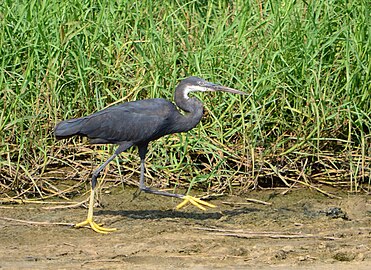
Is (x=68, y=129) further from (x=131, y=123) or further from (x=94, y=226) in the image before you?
(x=94, y=226)

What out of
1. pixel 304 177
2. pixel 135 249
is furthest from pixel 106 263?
pixel 304 177

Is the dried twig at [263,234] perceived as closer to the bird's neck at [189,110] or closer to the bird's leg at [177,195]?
the bird's leg at [177,195]

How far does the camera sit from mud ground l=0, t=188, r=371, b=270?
5.77 meters

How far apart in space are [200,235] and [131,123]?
101cm

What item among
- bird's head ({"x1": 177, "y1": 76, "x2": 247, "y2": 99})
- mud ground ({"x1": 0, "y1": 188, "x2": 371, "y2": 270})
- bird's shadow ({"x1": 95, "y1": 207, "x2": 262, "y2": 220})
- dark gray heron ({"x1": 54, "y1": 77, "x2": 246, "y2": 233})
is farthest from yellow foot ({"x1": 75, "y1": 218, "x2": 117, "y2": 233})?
bird's head ({"x1": 177, "y1": 76, "x2": 247, "y2": 99})

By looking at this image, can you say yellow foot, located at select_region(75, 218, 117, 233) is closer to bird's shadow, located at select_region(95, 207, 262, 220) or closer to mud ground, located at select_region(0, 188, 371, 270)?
mud ground, located at select_region(0, 188, 371, 270)

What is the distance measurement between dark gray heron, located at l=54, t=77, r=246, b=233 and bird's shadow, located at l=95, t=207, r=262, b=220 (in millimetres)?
109

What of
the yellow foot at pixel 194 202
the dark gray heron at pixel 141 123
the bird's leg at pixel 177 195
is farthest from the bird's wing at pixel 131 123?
the yellow foot at pixel 194 202

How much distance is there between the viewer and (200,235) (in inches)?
251

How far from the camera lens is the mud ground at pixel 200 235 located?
5770 mm

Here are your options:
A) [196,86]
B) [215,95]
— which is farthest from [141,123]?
[215,95]

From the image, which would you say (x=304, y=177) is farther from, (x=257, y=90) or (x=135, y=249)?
(x=135, y=249)

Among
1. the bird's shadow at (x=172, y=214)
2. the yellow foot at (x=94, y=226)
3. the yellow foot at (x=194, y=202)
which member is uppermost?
the yellow foot at (x=94, y=226)

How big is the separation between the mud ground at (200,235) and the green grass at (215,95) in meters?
0.32
